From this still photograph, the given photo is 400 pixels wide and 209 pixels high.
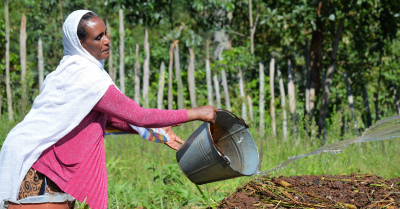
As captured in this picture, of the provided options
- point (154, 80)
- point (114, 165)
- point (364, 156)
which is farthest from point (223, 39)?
point (114, 165)

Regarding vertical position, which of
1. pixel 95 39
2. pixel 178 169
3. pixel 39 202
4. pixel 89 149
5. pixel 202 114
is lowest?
pixel 178 169

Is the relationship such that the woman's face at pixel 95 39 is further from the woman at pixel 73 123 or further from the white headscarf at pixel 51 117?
the white headscarf at pixel 51 117

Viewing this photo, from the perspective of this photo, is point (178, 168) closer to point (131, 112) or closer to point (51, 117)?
point (131, 112)

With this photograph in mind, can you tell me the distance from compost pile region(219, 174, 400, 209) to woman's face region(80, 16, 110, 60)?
3.84 feet

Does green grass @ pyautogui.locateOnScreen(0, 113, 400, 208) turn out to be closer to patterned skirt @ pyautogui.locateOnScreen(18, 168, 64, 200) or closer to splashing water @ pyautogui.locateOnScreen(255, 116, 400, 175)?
splashing water @ pyautogui.locateOnScreen(255, 116, 400, 175)

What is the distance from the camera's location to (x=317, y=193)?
7.91ft

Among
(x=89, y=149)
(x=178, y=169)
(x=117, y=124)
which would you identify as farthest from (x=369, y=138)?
(x=89, y=149)

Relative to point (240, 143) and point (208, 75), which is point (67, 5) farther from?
point (240, 143)

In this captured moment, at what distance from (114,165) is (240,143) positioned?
6.89 ft

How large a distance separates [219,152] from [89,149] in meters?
0.69

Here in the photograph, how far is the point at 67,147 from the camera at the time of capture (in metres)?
1.88

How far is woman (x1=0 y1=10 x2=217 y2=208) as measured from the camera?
1804 mm

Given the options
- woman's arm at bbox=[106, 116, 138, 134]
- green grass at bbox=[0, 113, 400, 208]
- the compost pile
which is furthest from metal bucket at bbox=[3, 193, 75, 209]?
green grass at bbox=[0, 113, 400, 208]

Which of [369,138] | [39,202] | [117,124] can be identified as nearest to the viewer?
[39,202]
